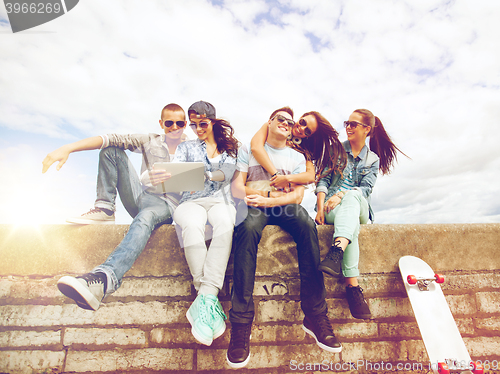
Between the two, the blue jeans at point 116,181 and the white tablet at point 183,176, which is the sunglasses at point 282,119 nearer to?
the white tablet at point 183,176

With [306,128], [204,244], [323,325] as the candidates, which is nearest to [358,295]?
[323,325]

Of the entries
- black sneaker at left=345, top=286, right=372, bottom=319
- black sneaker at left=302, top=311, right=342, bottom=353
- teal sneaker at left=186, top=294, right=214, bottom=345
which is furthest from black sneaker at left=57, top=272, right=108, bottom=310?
black sneaker at left=345, top=286, right=372, bottom=319

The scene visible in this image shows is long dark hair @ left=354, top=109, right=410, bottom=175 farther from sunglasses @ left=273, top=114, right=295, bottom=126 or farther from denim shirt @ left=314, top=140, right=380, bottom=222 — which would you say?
sunglasses @ left=273, top=114, right=295, bottom=126

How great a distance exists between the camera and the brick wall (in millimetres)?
1896

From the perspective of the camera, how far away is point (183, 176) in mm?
1898

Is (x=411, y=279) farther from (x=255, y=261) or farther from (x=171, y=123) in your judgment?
(x=171, y=123)

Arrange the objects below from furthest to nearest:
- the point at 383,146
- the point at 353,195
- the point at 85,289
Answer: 1. the point at 383,146
2. the point at 353,195
3. the point at 85,289

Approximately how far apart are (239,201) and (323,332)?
1150 mm

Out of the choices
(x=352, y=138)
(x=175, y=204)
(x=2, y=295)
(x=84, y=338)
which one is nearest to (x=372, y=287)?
(x=352, y=138)

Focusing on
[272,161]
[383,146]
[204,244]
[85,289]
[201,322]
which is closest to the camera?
[85,289]

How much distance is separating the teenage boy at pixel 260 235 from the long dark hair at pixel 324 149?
252 mm

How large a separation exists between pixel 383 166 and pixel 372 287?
1486 mm

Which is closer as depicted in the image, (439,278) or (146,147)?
(439,278)

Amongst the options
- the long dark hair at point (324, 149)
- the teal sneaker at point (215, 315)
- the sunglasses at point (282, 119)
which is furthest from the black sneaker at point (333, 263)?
the sunglasses at point (282, 119)
